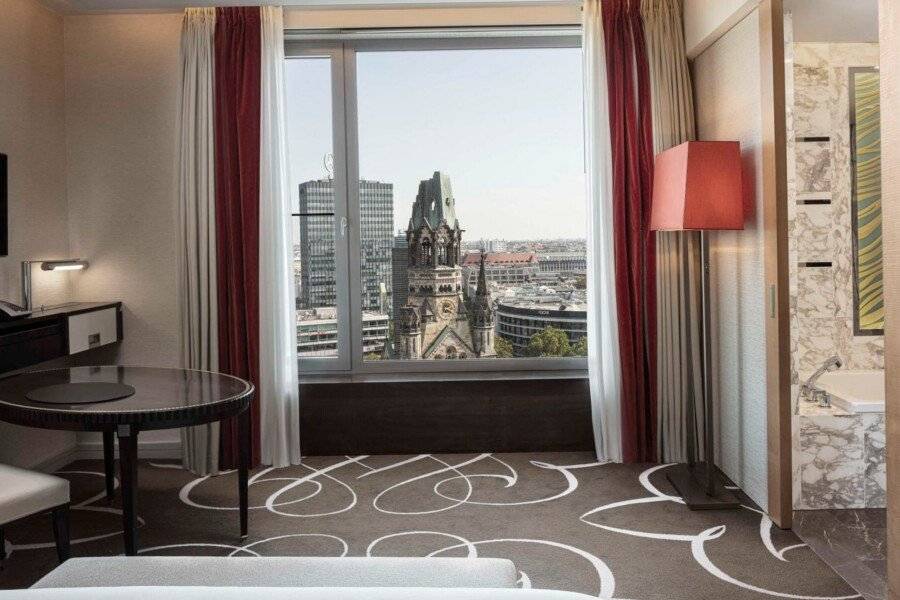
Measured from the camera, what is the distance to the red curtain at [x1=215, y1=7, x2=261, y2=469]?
4.11m

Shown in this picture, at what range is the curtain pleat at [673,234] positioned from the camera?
Answer: 4.06 meters

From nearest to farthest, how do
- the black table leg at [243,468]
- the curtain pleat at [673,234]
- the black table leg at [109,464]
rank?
the black table leg at [243,468] → the black table leg at [109,464] → the curtain pleat at [673,234]

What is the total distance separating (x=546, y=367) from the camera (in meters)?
4.43

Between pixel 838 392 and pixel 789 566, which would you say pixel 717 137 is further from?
pixel 789 566

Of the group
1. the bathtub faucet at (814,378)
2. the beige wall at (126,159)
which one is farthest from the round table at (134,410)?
the bathtub faucet at (814,378)

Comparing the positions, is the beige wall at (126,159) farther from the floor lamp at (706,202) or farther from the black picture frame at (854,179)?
the black picture frame at (854,179)

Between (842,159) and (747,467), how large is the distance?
5.36 feet

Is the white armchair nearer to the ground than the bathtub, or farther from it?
nearer to the ground

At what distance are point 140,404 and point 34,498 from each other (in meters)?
0.43

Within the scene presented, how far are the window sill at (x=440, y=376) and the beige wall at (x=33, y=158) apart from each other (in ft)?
4.55

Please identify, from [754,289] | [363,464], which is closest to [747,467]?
[754,289]

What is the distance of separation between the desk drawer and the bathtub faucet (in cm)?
344

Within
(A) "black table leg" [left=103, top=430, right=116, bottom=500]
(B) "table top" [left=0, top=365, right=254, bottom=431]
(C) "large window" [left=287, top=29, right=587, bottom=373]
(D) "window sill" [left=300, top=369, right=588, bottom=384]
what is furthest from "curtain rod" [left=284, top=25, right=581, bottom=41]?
(A) "black table leg" [left=103, top=430, right=116, bottom=500]

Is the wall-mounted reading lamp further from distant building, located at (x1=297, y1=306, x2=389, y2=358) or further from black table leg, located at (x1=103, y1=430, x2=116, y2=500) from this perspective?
distant building, located at (x1=297, y1=306, x2=389, y2=358)
